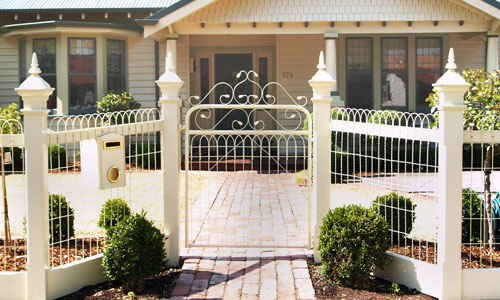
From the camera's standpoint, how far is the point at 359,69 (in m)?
17.0

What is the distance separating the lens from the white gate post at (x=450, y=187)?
5.61m

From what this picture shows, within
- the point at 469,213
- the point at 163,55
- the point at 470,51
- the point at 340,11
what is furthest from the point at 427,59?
the point at 469,213

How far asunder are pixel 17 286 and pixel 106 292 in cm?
81

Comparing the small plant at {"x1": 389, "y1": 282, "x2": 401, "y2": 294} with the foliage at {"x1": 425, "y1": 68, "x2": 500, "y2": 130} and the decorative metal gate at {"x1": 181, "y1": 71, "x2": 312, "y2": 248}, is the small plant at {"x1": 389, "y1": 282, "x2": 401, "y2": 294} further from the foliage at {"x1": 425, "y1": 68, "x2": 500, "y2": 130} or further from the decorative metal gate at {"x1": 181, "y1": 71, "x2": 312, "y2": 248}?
the foliage at {"x1": 425, "y1": 68, "x2": 500, "y2": 130}

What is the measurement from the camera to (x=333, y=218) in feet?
20.4

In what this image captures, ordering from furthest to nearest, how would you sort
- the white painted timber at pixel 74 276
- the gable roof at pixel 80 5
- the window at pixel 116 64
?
the window at pixel 116 64 → the gable roof at pixel 80 5 → the white painted timber at pixel 74 276

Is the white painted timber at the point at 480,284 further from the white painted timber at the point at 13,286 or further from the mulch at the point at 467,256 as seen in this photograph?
the white painted timber at the point at 13,286

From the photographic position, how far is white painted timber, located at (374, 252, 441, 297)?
5777 millimetres

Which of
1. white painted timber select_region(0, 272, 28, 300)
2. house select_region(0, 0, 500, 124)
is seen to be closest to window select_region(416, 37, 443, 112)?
house select_region(0, 0, 500, 124)

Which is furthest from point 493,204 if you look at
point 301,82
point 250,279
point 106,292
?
point 301,82

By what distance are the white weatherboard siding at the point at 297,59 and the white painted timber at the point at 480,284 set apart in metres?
11.5

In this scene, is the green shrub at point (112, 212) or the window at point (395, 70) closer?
the green shrub at point (112, 212)

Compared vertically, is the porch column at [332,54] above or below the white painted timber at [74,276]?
above

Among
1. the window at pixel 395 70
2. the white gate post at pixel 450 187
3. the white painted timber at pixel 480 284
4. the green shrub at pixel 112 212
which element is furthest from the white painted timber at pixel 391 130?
the window at pixel 395 70
